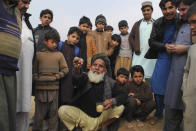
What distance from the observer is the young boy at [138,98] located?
371 cm

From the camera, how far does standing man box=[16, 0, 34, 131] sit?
7.97ft

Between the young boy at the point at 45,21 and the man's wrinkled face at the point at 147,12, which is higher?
the man's wrinkled face at the point at 147,12

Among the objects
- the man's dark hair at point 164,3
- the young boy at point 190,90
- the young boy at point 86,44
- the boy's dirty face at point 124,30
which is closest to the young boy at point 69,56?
the young boy at point 86,44

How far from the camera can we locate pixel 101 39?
4.70 meters

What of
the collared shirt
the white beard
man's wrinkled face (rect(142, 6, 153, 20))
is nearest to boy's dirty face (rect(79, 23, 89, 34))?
the collared shirt

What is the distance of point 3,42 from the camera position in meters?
1.82

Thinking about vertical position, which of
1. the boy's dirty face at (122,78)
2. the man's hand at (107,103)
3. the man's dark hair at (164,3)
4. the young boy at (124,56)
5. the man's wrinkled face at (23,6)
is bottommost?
the man's hand at (107,103)

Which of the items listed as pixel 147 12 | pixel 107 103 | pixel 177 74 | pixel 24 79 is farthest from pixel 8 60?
pixel 147 12

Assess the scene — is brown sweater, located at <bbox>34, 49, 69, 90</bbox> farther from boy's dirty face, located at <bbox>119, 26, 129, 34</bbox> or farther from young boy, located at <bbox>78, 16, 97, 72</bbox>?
boy's dirty face, located at <bbox>119, 26, 129, 34</bbox>

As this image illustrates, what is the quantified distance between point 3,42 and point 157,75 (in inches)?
97.1

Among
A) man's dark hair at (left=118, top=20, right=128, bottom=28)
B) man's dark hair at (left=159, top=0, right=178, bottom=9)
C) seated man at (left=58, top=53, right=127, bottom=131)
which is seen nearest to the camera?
man's dark hair at (left=159, top=0, right=178, bottom=9)

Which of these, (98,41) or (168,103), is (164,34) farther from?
(98,41)

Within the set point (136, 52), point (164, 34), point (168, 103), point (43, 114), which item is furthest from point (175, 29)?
point (43, 114)

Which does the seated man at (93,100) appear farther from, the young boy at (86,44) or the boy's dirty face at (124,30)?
the boy's dirty face at (124,30)
